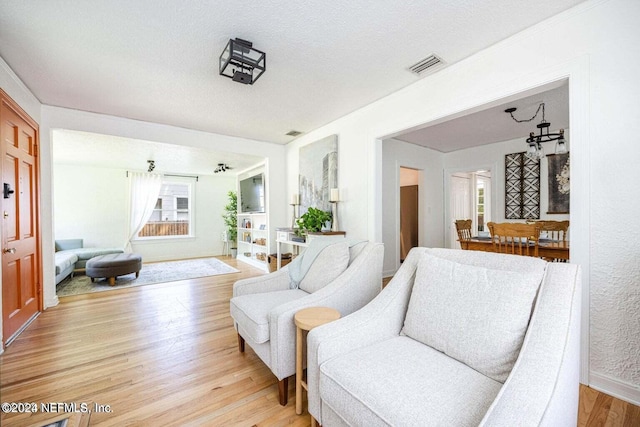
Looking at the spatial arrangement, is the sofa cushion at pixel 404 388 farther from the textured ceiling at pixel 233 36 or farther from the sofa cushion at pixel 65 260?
the sofa cushion at pixel 65 260

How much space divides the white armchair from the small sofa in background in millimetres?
3802

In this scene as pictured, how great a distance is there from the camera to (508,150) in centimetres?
473

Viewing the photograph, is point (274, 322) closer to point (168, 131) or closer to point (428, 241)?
point (168, 131)

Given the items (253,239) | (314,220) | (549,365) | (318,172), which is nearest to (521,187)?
(318,172)

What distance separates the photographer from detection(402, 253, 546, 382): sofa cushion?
1.05 metres

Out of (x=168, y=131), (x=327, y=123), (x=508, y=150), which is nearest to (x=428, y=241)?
(x=508, y=150)

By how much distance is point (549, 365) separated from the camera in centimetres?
87

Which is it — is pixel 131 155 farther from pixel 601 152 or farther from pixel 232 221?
pixel 601 152

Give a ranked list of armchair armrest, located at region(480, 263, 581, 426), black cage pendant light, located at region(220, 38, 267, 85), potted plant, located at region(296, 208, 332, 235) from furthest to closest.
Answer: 1. potted plant, located at region(296, 208, 332, 235)
2. black cage pendant light, located at region(220, 38, 267, 85)
3. armchair armrest, located at region(480, 263, 581, 426)

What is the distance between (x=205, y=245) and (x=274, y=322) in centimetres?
627

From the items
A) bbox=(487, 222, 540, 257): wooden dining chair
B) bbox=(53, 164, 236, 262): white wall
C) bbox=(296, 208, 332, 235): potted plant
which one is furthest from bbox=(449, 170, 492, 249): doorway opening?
bbox=(53, 164, 236, 262): white wall

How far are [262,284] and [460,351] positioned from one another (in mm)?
1548

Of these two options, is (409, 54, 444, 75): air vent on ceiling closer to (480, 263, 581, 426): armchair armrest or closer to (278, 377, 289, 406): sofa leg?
(480, 263, 581, 426): armchair armrest

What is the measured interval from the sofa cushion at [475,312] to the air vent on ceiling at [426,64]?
1.85 meters
